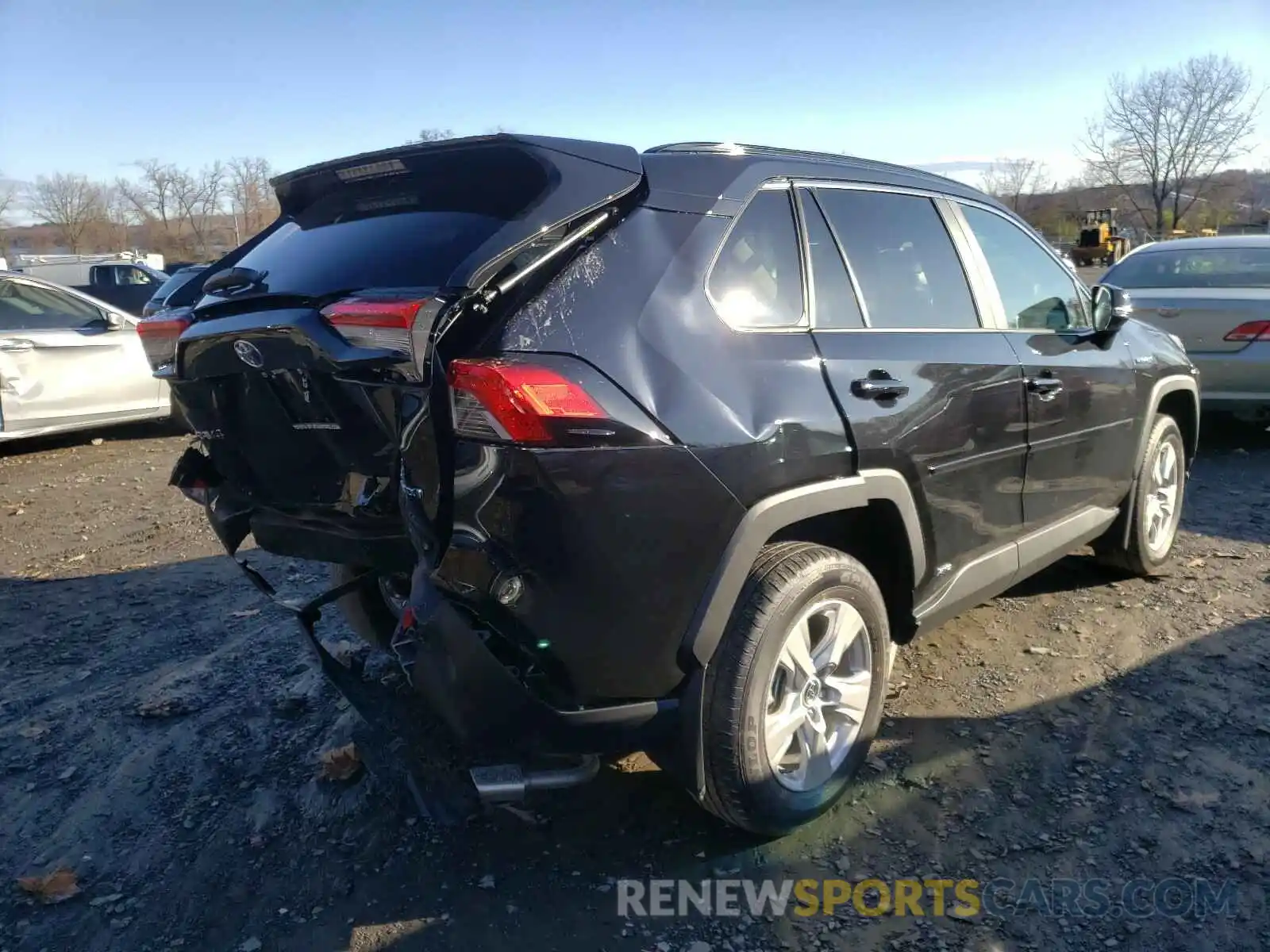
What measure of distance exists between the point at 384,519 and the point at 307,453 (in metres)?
0.30

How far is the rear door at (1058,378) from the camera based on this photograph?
12.2 feet

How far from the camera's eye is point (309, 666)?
4000 mm

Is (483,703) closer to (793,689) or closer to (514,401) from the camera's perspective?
(514,401)

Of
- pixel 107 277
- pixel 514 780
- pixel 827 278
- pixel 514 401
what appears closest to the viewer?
pixel 514 401

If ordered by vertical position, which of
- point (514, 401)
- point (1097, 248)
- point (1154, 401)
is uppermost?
point (514, 401)

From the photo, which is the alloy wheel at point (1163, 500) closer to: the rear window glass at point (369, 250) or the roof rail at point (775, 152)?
the roof rail at point (775, 152)

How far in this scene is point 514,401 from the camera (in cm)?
219

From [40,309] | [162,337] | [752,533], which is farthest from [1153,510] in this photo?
[40,309]

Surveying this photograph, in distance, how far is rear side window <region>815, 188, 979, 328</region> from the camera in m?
3.16

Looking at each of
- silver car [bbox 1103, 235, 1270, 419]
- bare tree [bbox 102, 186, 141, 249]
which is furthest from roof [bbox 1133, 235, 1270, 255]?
bare tree [bbox 102, 186, 141, 249]

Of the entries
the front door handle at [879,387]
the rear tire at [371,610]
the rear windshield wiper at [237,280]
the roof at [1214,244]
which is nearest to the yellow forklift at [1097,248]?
the roof at [1214,244]

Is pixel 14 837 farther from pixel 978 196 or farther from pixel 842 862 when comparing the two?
pixel 978 196

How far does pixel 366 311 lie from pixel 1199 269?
8000 millimetres

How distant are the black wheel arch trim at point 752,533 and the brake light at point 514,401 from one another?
1.75 feet
